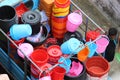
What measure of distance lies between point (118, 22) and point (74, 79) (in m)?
1.68

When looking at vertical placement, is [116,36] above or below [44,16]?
below

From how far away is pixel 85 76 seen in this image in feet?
12.9

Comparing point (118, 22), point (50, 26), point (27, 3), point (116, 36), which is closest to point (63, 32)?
point (50, 26)

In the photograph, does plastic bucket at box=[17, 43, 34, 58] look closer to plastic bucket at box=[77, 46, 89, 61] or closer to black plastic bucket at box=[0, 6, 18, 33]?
black plastic bucket at box=[0, 6, 18, 33]

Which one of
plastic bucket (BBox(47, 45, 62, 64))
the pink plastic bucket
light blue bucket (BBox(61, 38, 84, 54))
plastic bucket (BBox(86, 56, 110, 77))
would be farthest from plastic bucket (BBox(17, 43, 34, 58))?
plastic bucket (BBox(86, 56, 110, 77))

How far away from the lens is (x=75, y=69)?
3.90 meters

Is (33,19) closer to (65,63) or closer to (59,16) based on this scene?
(59,16)

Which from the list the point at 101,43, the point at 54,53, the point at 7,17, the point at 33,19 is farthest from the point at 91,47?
the point at 7,17

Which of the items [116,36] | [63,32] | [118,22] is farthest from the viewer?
[118,22]

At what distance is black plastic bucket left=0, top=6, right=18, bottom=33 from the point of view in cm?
387

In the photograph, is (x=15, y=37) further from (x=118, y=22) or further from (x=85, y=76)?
(x=118, y=22)

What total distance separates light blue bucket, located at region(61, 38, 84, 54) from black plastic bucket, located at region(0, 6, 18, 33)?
1.61 ft

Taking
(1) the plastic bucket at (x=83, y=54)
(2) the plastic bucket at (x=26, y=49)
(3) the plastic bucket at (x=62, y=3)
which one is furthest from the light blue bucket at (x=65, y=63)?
(3) the plastic bucket at (x=62, y=3)

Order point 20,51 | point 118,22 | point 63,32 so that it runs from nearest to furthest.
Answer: point 20,51
point 63,32
point 118,22
